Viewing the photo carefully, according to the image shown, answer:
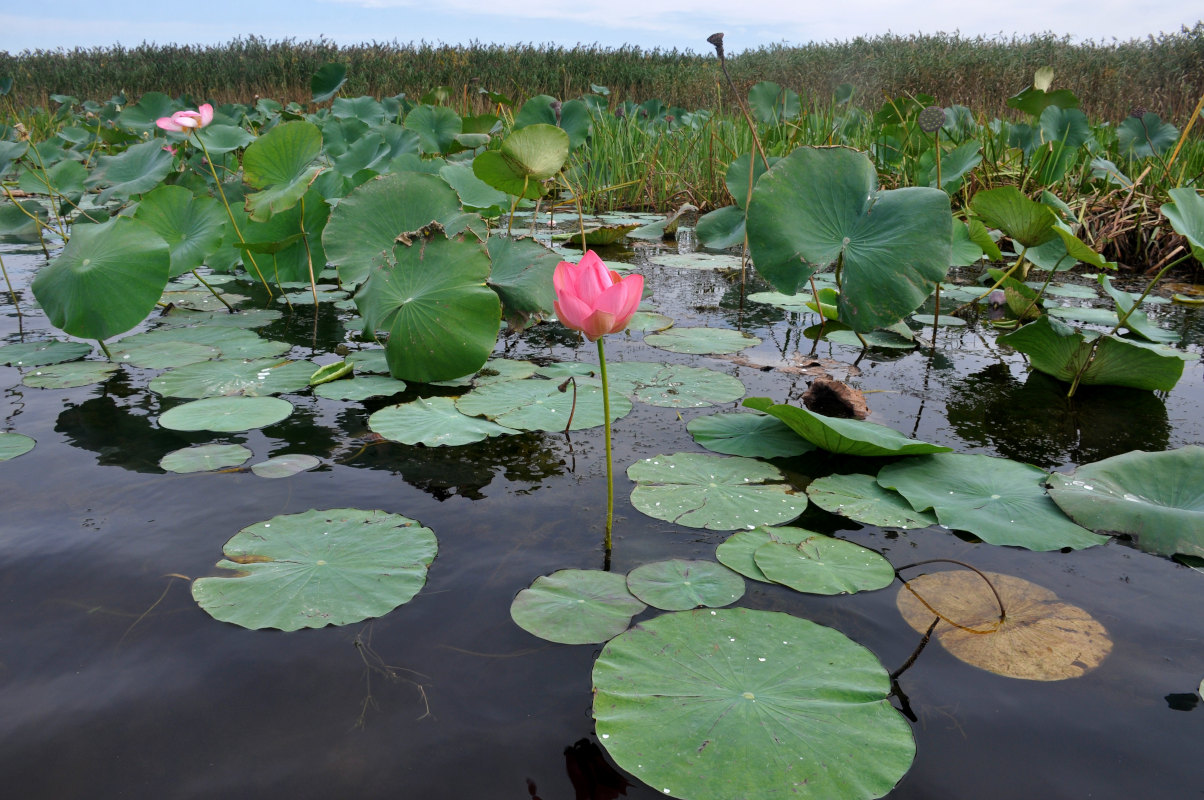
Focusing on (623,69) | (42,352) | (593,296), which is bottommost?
(42,352)

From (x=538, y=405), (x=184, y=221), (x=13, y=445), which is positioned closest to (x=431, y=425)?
(x=538, y=405)

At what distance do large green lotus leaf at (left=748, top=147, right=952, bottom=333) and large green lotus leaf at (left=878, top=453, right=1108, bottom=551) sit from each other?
17.3 inches

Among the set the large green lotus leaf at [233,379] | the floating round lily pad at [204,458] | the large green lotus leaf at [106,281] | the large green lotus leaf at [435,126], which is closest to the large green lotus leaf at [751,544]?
the floating round lily pad at [204,458]

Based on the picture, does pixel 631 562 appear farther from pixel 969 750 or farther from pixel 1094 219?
pixel 1094 219

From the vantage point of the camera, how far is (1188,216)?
168cm

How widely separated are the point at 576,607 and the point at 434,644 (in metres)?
0.19

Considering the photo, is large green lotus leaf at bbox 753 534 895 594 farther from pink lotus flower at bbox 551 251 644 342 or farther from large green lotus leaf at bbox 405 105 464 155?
large green lotus leaf at bbox 405 105 464 155

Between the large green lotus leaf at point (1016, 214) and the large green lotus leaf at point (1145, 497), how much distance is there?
0.84 metres

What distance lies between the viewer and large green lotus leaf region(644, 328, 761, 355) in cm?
217

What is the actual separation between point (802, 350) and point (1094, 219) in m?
2.28

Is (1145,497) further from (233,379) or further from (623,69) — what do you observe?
(623,69)

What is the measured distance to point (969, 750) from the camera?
0.77m

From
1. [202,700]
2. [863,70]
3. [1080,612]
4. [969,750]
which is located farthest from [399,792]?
[863,70]

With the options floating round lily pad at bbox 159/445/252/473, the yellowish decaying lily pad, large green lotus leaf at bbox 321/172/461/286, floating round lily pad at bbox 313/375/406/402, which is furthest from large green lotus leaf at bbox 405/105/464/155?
the yellowish decaying lily pad
